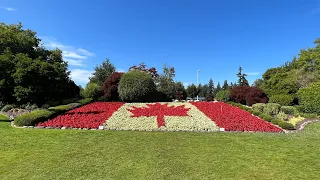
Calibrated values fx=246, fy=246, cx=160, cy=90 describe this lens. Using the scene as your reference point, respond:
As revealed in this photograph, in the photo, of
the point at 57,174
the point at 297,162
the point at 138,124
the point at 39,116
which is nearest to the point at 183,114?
the point at 138,124

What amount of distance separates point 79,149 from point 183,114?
8687 millimetres

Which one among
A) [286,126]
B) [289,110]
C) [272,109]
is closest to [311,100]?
[289,110]

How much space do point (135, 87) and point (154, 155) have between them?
1554 cm

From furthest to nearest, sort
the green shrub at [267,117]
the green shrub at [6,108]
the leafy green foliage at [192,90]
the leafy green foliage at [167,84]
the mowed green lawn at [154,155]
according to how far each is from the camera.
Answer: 1. the leafy green foliage at [192,90]
2. the leafy green foliage at [167,84]
3. the green shrub at [6,108]
4. the green shrub at [267,117]
5. the mowed green lawn at [154,155]

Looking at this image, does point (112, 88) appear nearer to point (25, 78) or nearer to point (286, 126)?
point (25, 78)

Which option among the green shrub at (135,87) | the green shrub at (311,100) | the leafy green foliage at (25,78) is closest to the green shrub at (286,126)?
the green shrub at (311,100)

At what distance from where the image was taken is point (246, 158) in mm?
6508

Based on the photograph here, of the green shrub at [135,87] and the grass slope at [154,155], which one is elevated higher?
the green shrub at [135,87]

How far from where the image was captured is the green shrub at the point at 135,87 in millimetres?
22000

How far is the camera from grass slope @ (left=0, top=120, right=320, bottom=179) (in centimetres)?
531

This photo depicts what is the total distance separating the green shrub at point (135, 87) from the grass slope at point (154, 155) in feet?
40.9

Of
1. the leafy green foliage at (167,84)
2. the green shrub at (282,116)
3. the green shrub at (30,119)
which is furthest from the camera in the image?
the leafy green foliage at (167,84)

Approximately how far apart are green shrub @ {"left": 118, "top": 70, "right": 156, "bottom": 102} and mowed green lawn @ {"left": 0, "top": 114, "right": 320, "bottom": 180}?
488 inches

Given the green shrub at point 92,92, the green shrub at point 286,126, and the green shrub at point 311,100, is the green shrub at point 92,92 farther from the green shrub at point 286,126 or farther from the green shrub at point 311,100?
the green shrub at point 311,100
